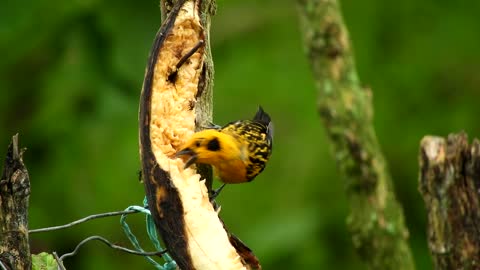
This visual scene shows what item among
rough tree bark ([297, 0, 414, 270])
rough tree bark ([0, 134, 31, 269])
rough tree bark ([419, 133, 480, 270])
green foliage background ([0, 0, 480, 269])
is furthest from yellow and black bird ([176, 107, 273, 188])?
green foliage background ([0, 0, 480, 269])

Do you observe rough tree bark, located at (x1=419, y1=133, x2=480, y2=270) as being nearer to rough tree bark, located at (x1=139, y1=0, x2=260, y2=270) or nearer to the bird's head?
the bird's head

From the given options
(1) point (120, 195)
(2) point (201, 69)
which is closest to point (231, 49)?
(1) point (120, 195)

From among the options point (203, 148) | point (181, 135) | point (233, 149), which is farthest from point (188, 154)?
point (233, 149)

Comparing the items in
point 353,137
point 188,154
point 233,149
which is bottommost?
point 353,137

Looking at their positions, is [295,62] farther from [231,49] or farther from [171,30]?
[171,30]

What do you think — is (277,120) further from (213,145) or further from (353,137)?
(213,145)

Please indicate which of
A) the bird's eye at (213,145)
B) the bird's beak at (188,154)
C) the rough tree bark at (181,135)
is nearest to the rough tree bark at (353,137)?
the bird's eye at (213,145)
